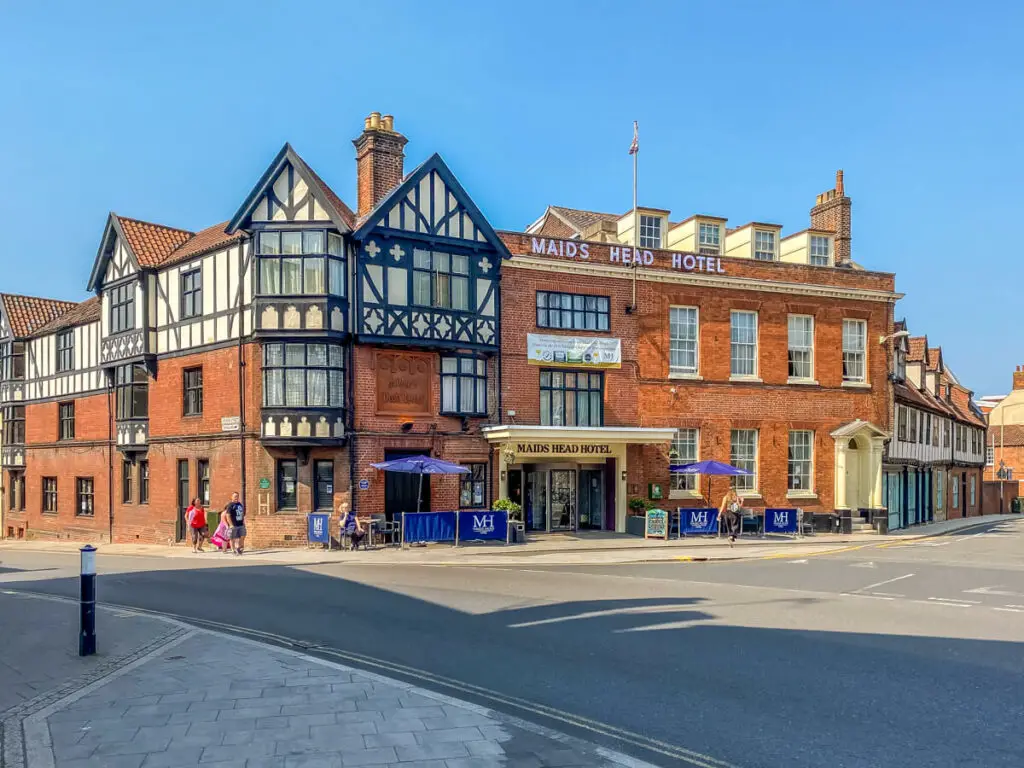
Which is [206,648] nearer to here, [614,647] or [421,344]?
[614,647]

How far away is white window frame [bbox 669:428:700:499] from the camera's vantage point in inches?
1158

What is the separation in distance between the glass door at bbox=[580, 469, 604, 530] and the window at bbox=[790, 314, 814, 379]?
29.1 ft

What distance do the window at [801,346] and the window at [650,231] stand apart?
606cm

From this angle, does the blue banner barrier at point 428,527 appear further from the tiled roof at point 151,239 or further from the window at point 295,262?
the tiled roof at point 151,239

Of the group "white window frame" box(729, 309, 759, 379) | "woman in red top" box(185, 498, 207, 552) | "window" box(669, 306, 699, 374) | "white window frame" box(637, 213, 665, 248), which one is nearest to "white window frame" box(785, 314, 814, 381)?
"white window frame" box(729, 309, 759, 379)

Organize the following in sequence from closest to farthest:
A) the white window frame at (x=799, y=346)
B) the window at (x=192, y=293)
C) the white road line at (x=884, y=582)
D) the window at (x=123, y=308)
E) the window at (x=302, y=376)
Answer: the white road line at (x=884, y=582)
the window at (x=302, y=376)
the window at (x=192, y=293)
the window at (x=123, y=308)
the white window frame at (x=799, y=346)

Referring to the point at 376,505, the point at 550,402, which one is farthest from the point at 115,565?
the point at 550,402

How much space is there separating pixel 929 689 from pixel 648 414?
2058 centimetres

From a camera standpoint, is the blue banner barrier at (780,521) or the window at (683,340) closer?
the blue banner barrier at (780,521)

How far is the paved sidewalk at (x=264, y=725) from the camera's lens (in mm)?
6449

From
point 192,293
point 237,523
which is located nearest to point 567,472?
point 237,523

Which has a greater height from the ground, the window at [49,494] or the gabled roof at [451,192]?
the gabled roof at [451,192]

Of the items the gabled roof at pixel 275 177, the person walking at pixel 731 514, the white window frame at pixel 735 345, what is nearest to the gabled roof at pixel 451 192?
the gabled roof at pixel 275 177

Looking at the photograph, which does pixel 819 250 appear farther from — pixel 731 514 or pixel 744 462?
pixel 731 514
